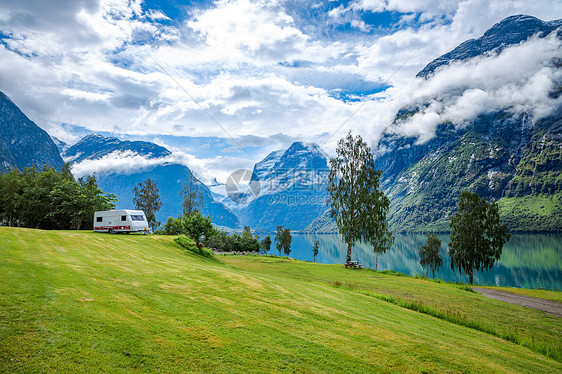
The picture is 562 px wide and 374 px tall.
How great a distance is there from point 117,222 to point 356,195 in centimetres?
3420

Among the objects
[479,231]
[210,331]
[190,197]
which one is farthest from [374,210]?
[190,197]

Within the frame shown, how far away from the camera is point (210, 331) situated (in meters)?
8.15

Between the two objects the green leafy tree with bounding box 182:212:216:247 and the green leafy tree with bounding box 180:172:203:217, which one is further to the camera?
the green leafy tree with bounding box 180:172:203:217

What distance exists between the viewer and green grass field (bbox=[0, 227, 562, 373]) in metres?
6.38

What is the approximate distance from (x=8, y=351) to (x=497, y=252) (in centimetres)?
6448

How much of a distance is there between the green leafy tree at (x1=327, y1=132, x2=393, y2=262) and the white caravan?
27898 millimetres

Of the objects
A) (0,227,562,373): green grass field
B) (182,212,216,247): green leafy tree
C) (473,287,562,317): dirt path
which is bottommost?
(473,287,562,317): dirt path

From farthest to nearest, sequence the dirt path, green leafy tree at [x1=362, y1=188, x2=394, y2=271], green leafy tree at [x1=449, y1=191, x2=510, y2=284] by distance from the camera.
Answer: green leafy tree at [x1=449, y1=191, x2=510, y2=284] < green leafy tree at [x1=362, y1=188, x2=394, y2=271] < the dirt path

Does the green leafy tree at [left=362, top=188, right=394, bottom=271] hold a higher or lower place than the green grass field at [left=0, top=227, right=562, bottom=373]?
higher

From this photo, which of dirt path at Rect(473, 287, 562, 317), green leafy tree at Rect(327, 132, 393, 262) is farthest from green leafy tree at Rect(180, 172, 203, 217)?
dirt path at Rect(473, 287, 562, 317)

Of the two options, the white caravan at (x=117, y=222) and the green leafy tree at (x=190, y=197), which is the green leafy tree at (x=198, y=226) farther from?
the green leafy tree at (x=190, y=197)

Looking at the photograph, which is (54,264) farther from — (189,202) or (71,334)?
(189,202)

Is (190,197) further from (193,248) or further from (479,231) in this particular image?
(479,231)

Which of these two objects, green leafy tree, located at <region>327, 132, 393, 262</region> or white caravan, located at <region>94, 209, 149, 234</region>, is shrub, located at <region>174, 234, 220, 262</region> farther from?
green leafy tree, located at <region>327, 132, 393, 262</region>
